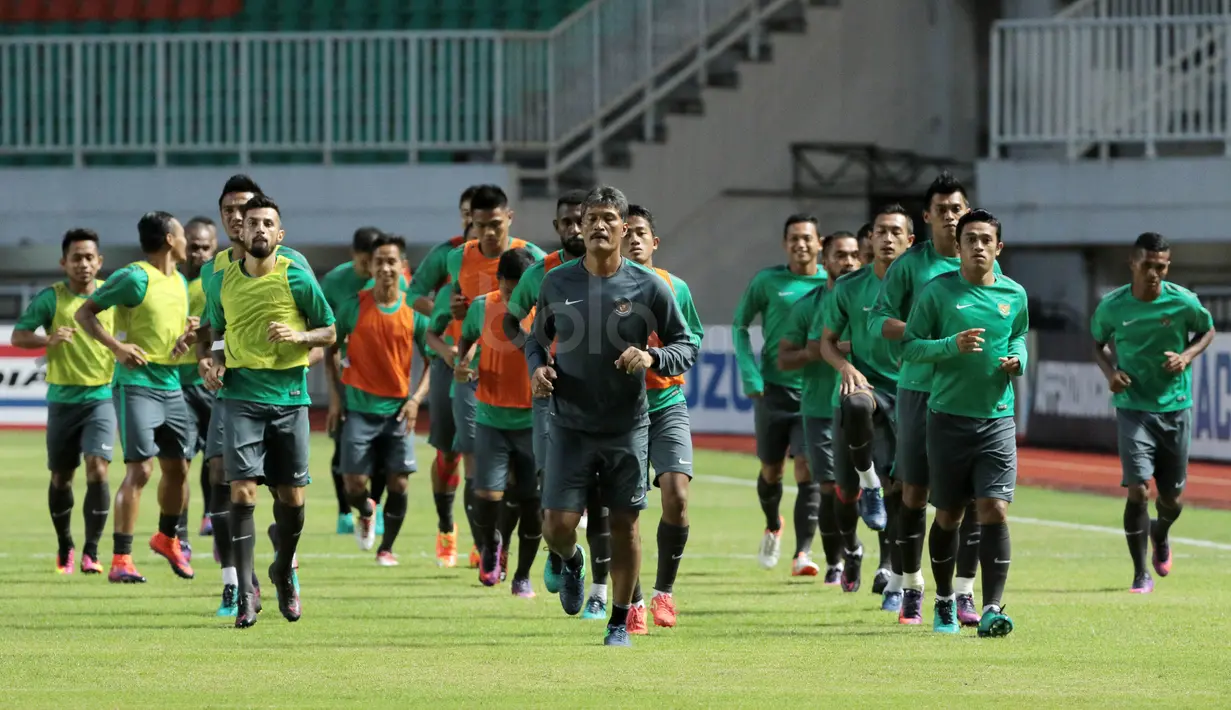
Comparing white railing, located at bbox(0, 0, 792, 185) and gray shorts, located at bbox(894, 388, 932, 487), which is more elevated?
white railing, located at bbox(0, 0, 792, 185)

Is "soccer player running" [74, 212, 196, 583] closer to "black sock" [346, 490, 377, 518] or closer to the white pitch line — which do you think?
"black sock" [346, 490, 377, 518]

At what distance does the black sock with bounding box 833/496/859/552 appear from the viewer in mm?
13047

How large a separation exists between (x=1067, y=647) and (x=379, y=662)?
3347 millimetres

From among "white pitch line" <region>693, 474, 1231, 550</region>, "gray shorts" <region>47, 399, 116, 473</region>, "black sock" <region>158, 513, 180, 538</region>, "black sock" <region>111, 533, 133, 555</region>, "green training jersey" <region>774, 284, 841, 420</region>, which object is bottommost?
"white pitch line" <region>693, 474, 1231, 550</region>

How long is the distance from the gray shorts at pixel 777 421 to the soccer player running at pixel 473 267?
200 cm

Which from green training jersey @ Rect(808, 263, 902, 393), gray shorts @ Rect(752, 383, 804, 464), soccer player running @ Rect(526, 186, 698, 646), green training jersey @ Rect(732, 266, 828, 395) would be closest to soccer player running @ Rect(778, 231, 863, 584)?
green training jersey @ Rect(732, 266, 828, 395)

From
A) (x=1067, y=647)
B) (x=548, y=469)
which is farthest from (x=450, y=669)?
(x=1067, y=647)

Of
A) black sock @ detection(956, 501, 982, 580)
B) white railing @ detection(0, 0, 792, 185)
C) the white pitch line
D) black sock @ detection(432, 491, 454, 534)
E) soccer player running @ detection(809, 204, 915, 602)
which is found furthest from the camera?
white railing @ detection(0, 0, 792, 185)

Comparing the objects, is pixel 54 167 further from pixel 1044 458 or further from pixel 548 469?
pixel 548 469

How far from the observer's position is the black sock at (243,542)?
10.9 m

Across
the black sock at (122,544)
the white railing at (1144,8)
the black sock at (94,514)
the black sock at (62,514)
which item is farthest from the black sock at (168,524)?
the white railing at (1144,8)

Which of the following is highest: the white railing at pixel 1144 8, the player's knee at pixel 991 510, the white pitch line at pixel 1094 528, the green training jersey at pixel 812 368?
the white railing at pixel 1144 8

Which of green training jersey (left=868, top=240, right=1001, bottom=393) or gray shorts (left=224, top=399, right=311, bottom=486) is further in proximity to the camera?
green training jersey (left=868, top=240, right=1001, bottom=393)

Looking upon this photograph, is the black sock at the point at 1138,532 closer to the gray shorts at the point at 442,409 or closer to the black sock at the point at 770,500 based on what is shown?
the black sock at the point at 770,500
